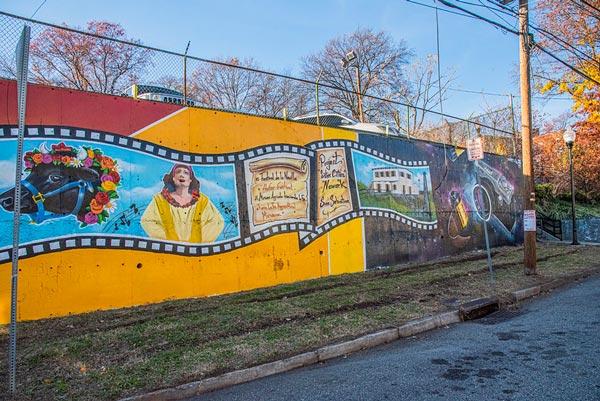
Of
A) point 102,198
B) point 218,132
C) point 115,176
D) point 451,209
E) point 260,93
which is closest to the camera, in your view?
point 102,198

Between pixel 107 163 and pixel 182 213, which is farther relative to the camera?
pixel 182 213

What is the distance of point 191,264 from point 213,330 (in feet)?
8.58

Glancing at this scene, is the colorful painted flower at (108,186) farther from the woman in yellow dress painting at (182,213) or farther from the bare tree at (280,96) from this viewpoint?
the bare tree at (280,96)

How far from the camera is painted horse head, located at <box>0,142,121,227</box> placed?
6352 millimetres

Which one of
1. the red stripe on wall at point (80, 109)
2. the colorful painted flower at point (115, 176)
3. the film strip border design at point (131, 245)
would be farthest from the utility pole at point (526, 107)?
the colorful painted flower at point (115, 176)

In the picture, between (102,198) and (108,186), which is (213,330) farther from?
(108,186)

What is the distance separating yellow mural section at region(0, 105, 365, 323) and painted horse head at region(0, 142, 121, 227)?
0.71m

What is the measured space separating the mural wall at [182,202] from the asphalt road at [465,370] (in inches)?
133

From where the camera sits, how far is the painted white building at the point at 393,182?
455 inches

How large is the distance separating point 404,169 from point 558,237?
11301mm

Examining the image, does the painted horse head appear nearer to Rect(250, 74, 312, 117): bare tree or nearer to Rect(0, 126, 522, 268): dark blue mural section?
Rect(0, 126, 522, 268): dark blue mural section

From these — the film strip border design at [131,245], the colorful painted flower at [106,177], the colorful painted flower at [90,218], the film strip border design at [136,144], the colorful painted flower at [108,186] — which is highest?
the film strip border design at [136,144]

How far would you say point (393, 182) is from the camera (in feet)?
39.3

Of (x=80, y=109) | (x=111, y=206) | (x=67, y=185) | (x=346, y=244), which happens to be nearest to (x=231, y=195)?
(x=111, y=206)
